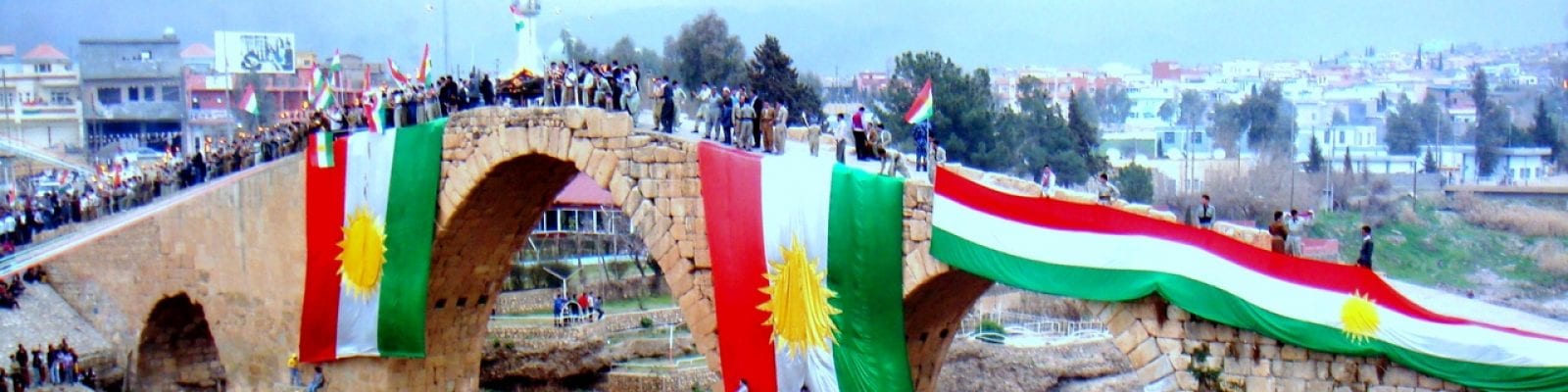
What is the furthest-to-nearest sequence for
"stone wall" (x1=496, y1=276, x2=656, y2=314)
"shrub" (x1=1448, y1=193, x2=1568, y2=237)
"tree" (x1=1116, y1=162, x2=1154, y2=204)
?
"shrub" (x1=1448, y1=193, x2=1568, y2=237), "tree" (x1=1116, y1=162, x2=1154, y2=204), "stone wall" (x1=496, y1=276, x2=656, y2=314)

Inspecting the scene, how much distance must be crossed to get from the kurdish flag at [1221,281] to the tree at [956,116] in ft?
69.9

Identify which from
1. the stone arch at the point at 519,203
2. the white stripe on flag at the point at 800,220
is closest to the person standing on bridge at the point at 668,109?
the stone arch at the point at 519,203

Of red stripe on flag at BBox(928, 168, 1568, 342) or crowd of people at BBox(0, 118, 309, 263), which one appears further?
crowd of people at BBox(0, 118, 309, 263)

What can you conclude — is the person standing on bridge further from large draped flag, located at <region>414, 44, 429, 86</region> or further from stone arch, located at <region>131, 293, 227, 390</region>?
stone arch, located at <region>131, 293, 227, 390</region>

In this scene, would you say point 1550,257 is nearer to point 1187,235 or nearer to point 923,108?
point 923,108

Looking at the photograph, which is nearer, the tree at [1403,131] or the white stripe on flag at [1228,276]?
the white stripe on flag at [1228,276]

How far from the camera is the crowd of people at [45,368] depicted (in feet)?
69.6

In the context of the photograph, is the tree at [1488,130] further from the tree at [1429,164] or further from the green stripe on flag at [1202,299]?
the green stripe on flag at [1202,299]

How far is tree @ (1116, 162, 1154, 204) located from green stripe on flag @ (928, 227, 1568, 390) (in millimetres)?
27048

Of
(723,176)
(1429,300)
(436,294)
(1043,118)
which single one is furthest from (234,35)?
(1429,300)

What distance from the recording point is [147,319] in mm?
23422

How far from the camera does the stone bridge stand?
1271 cm

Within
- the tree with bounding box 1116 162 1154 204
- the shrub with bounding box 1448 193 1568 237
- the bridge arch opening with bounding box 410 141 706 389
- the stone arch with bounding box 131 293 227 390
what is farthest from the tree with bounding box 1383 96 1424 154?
the stone arch with bounding box 131 293 227 390

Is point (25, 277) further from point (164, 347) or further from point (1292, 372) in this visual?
point (1292, 372)
